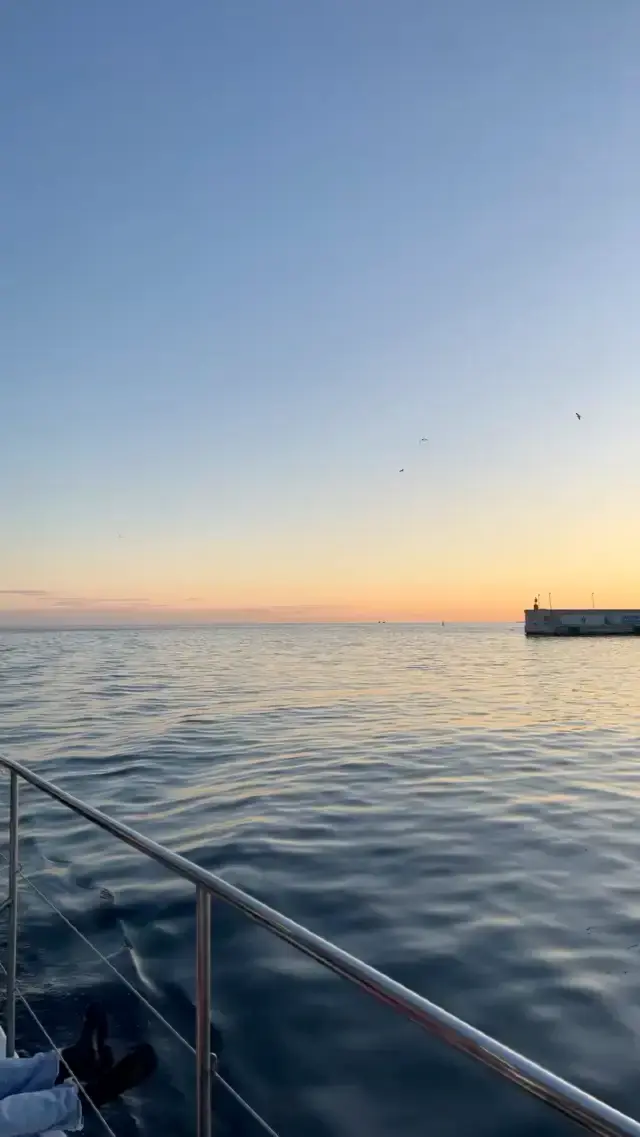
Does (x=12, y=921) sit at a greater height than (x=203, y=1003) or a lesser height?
lesser

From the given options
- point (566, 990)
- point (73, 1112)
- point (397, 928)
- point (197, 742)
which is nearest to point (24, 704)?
point (197, 742)

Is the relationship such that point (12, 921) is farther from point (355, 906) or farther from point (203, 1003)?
point (355, 906)

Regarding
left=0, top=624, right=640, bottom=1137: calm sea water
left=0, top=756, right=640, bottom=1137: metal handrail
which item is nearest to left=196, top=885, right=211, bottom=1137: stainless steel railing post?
left=0, top=756, right=640, bottom=1137: metal handrail

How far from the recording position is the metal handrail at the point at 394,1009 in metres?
0.99

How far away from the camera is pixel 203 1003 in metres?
1.83

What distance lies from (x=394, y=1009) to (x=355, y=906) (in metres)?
5.12

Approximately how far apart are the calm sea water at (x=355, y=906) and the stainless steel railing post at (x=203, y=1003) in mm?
1891

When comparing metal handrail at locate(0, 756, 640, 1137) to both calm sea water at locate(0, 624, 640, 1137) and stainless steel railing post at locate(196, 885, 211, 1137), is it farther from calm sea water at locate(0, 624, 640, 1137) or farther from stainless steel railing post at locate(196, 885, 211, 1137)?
calm sea water at locate(0, 624, 640, 1137)

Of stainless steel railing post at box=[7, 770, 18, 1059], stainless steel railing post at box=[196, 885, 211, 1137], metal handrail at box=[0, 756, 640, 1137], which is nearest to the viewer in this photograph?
metal handrail at box=[0, 756, 640, 1137]

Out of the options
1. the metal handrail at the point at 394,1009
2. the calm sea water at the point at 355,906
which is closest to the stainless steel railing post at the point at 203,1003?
the metal handrail at the point at 394,1009

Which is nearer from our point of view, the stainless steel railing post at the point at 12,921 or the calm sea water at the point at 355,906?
the stainless steel railing post at the point at 12,921

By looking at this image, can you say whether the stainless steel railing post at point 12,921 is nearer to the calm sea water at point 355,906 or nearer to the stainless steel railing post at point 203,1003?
the calm sea water at point 355,906

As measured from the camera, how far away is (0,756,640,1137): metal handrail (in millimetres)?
985

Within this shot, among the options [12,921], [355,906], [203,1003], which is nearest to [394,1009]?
[203,1003]
